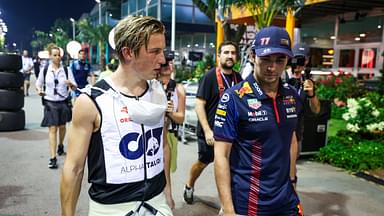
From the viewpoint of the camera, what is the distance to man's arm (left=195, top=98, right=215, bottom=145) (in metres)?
4.17

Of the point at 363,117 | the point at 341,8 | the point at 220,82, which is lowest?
the point at 363,117

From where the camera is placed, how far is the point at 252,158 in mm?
2172

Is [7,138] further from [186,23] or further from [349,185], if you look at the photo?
[186,23]

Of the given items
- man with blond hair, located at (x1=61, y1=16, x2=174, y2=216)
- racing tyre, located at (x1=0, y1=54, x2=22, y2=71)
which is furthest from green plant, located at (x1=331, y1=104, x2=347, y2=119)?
man with blond hair, located at (x1=61, y1=16, x2=174, y2=216)

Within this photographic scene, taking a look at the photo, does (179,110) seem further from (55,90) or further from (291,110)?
(55,90)

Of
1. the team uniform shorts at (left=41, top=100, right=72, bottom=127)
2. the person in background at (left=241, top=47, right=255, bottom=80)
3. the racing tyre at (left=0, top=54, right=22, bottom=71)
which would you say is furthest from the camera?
the racing tyre at (left=0, top=54, right=22, bottom=71)

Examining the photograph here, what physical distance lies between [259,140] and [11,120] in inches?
333

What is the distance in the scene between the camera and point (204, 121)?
432 cm

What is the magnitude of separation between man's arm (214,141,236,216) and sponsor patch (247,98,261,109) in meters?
0.27

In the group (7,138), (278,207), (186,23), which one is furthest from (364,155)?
(186,23)

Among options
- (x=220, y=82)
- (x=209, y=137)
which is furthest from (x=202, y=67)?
(x=209, y=137)

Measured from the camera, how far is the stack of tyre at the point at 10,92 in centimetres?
894

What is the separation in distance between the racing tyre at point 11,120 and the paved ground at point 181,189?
1633 millimetres

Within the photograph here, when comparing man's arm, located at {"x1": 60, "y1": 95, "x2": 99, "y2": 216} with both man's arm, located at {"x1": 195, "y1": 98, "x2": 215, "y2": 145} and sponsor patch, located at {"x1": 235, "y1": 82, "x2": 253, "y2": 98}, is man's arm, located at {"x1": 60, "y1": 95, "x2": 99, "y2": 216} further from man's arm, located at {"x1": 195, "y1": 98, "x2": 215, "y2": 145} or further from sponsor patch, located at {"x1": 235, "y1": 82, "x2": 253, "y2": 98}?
man's arm, located at {"x1": 195, "y1": 98, "x2": 215, "y2": 145}
